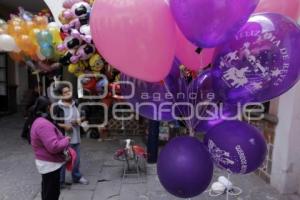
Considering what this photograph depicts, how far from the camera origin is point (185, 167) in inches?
83.4

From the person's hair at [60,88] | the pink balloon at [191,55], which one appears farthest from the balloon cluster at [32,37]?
the pink balloon at [191,55]

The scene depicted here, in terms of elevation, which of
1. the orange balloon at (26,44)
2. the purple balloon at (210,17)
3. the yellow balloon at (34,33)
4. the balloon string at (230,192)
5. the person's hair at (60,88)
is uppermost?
the yellow balloon at (34,33)

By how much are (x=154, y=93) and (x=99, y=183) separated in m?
2.99

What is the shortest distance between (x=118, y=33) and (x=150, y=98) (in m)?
0.65

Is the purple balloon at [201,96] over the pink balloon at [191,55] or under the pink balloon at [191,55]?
under

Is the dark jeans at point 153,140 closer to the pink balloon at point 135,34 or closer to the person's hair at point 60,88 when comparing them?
the person's hair at point 60,88

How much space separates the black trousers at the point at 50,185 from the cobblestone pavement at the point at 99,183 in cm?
82

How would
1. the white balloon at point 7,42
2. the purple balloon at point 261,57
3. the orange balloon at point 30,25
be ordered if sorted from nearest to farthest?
the purple balloon at point 261,57
the orange balloon at point 30,25
the white balloon at point 7,42

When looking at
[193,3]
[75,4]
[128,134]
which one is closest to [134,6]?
[193,3]

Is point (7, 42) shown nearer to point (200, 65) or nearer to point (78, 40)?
point (78, 40)

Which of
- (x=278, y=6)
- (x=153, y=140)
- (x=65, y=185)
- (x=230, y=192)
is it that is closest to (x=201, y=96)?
(x=278, y=6)

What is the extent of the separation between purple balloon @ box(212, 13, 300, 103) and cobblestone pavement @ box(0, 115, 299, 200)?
265 cm

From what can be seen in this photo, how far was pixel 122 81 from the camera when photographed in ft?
7.93

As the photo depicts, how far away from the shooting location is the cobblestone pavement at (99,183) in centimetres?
436
